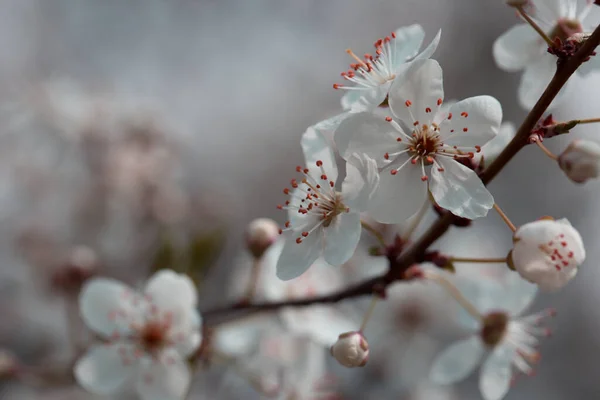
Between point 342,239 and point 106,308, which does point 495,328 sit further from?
point 106,308

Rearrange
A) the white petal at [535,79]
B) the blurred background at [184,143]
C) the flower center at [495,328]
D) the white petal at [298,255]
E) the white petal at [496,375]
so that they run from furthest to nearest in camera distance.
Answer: the blurred background at [184,143], the flower center at [495,328], the white petal at [496,375], the white petal at [535,79], the white petal at [298,255]

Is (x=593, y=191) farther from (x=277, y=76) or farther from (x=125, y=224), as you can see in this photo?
(x=125, y=224)

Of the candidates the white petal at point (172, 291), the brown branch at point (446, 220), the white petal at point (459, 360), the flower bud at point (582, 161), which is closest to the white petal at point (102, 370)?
the white petal at point (172, 291)

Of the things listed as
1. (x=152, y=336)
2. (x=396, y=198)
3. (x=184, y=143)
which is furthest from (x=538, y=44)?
(x=184, y=143)

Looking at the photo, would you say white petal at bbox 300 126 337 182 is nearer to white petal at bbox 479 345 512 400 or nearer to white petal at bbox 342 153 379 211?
white petal at bbox 342 153 379 211

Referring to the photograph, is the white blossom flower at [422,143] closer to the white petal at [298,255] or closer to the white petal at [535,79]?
the white petal at [298,255]

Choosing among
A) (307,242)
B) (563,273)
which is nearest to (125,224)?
(307,242)

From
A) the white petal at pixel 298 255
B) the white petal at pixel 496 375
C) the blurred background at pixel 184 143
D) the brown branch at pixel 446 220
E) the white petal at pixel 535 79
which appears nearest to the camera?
the brown branch at pixel 446 220

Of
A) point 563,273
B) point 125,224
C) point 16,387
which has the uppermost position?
point 563,273

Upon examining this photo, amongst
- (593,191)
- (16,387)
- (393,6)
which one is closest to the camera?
(16,387)
